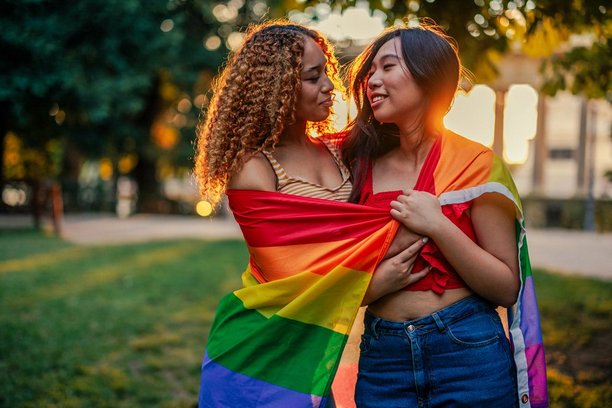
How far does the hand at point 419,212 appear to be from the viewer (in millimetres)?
2016

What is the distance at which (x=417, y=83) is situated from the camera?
7.00ft

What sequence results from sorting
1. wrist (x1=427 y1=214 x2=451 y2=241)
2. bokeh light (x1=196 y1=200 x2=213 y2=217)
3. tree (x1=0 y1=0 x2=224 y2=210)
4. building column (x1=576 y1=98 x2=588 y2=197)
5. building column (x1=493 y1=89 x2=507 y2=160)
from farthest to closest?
building column (x1=576 y1=98 x2=588 y2=197)
building column (x1=493 y1=89 x2=507 y2=160)
tree (x1=0 y1=0 x2=224 y2=210)
bokeh light (x1=196 y1=200 x2=213 y2=217)
wrist (x1=427 y1=214 x2=451 y2=241)

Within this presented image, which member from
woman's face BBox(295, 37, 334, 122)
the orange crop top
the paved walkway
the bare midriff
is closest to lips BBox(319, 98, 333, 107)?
woman's face BBox(295, 37, 334, 122)

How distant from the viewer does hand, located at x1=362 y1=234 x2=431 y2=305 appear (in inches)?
81.2

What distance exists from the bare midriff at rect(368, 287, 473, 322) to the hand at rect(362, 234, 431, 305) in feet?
0.15

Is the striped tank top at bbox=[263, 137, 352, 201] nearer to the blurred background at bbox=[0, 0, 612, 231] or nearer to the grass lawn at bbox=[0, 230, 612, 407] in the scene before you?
the blurred background at bbox=[0, 0, 612, 231]

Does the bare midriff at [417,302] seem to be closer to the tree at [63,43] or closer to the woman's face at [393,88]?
the woman's face at [393,88]

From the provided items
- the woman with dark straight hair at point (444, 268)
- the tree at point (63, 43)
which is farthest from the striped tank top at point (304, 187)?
the tree at point (63, 43)

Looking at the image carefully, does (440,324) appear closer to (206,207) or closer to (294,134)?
(294,134)

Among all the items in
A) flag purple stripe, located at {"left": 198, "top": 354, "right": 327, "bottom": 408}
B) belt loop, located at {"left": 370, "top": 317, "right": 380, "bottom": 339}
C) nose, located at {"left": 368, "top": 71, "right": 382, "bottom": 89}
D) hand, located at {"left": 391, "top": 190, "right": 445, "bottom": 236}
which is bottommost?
flag purple stripe, located at {"left": 198, "top": 354, "right": 327, "bottom": 408}

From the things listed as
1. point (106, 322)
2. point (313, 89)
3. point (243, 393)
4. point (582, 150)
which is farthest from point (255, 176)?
point (582, 150)

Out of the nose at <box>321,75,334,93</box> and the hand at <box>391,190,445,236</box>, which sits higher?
the nose at <box>321,75,334,93</box>

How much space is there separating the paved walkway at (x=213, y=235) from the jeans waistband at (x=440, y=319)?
27.0 ft

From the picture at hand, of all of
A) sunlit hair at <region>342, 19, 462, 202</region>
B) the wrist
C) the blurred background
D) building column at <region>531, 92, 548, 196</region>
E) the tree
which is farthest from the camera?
building column at <region>531, 92, 548, 196</region>
